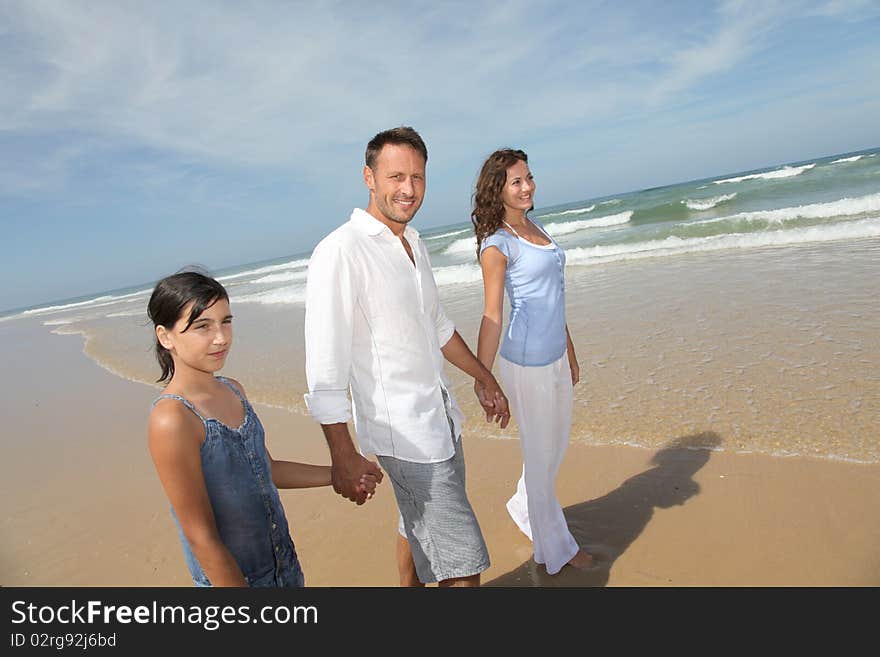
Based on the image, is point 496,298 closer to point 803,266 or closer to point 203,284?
point 203,284

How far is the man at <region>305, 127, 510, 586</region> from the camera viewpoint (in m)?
1.86

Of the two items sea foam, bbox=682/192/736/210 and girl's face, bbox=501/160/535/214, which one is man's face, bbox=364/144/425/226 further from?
sea foam, bbox=682/192/736/210

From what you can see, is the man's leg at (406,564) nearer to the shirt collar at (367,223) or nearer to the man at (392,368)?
the man at (392,368)

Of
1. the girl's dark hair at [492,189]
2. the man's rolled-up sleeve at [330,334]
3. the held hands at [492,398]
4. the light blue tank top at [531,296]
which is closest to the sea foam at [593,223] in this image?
the girl's dark hair at [492,189]

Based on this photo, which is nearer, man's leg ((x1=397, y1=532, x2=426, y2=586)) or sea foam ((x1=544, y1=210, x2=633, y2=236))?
man's leg ((x1=397, y1=532, x2=426, y2=586))

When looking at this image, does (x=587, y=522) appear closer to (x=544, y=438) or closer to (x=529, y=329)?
(x=544, y=438)

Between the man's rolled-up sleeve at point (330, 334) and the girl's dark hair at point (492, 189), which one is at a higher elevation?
the girl's dark hair at point (492, 189)

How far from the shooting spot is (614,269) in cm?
1278

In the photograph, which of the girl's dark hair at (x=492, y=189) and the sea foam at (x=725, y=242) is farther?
the sea foam at (x=725, y=242)

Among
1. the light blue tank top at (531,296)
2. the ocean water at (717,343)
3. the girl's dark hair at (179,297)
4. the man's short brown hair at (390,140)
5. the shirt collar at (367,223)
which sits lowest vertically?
the ocean water at (717,343)

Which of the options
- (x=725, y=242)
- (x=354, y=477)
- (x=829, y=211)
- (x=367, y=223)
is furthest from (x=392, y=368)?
(x=829, y=211)

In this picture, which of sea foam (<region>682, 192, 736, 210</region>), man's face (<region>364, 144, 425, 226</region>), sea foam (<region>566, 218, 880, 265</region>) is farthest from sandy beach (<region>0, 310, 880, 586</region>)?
sea foam (<region>682, 192, 736, 210</region>)

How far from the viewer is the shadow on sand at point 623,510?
2957mm

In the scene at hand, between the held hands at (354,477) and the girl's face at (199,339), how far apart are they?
1.69 feet
